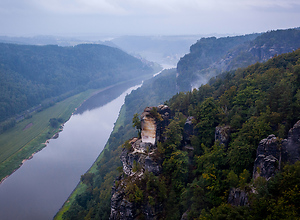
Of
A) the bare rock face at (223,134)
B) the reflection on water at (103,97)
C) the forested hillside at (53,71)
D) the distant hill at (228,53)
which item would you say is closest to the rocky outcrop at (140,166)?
the bare rock face at (223,134)

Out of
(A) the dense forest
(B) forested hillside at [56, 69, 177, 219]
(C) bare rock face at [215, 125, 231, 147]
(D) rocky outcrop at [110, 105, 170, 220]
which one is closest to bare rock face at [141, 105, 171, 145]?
(D) rocky outcrop at [110, 105, 170, 220]

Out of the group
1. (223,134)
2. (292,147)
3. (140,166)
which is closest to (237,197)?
(292,147)

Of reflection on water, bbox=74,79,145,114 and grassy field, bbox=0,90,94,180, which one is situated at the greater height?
reflection on water, bbox=74,79,145,114

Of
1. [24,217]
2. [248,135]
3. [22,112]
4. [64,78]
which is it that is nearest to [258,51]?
[248,135]

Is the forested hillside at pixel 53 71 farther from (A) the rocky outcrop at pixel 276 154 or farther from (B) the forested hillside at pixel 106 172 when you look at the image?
(A) the rocky outcrop at pixel 276 154

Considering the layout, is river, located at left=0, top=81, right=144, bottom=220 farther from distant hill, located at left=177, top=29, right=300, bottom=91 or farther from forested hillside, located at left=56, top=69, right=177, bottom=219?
distant hill, located at left=177, top=29, right=300, bottom=91

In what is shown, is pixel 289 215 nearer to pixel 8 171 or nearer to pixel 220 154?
pixel 220 154
